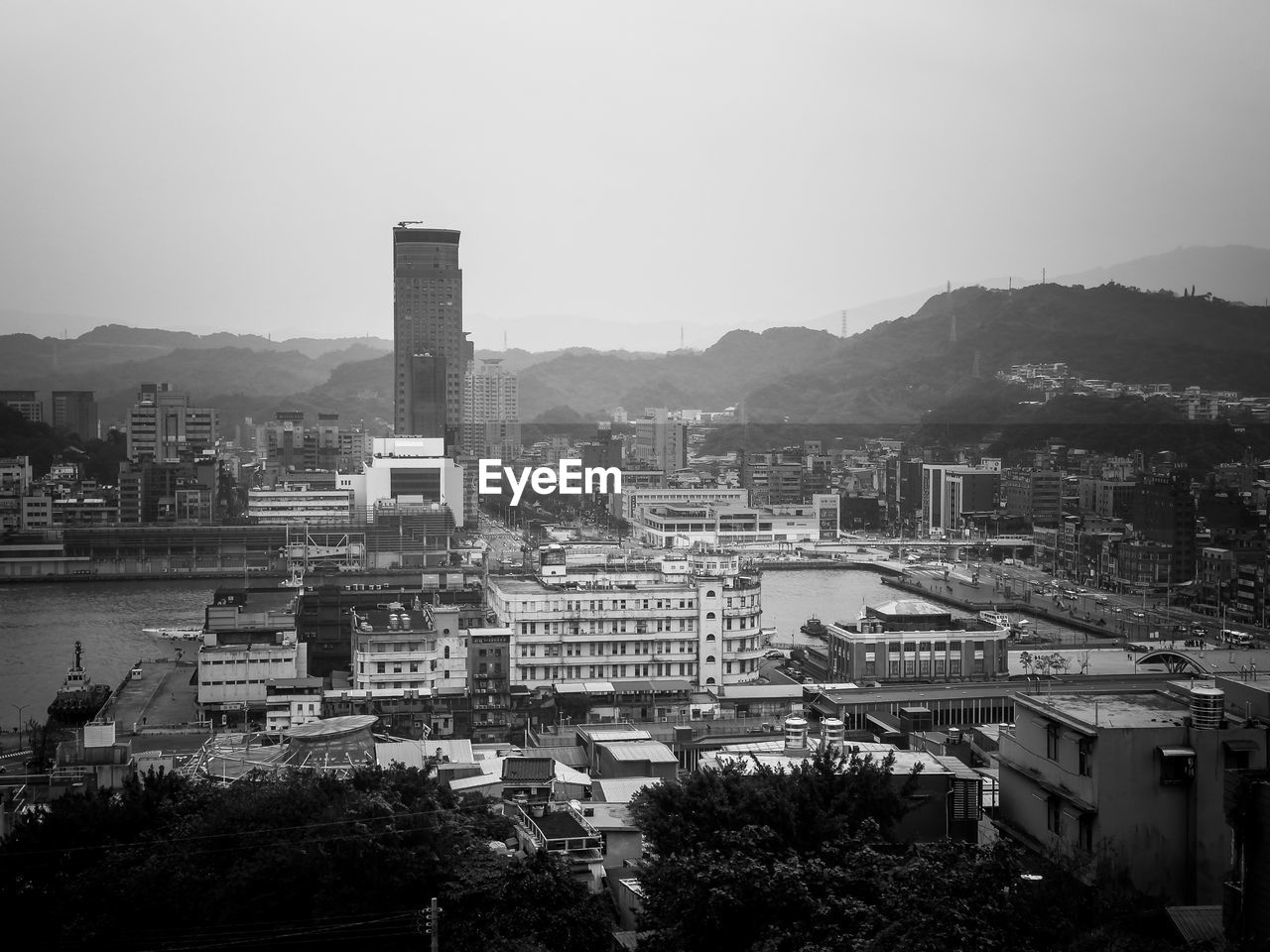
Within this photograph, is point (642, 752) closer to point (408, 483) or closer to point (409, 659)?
point (409, 659)

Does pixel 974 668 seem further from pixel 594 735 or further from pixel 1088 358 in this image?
pixel 1088 358

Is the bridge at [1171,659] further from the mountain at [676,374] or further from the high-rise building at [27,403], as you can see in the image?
the mountain at [676,374]

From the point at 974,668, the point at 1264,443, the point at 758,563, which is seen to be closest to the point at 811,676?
the point at 974,668

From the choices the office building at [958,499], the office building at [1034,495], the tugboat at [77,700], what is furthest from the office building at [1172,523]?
the tugboat at [77,700]

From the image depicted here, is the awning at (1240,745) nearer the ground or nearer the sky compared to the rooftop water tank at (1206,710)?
nearer the ground

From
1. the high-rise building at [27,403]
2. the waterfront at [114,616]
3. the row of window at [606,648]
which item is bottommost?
the waterfront at [114,616]
